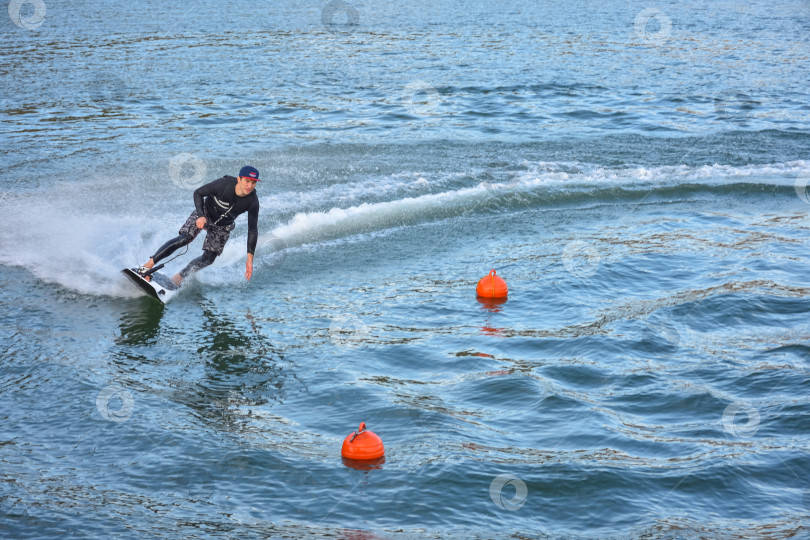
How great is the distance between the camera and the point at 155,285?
42.1ft

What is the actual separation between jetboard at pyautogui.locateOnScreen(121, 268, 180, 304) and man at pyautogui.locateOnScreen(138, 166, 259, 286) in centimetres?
14

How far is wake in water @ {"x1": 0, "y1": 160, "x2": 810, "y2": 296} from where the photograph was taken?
14398 mm

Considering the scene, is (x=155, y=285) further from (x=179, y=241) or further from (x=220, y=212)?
(x=220, y=212)

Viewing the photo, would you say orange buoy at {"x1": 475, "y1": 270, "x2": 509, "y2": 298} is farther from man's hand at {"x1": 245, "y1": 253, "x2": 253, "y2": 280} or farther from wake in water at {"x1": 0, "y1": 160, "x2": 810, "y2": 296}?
wake in water at {"x1": 0, "y1": 160, "x2": 810, "y2": 296}

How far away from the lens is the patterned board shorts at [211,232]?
1295 centimetres

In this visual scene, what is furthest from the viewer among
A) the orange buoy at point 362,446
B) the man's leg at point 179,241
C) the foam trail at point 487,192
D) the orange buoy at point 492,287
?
the foam trail at point 487,192

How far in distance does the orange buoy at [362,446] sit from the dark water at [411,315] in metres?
0.22

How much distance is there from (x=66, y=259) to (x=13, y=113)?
509 inches

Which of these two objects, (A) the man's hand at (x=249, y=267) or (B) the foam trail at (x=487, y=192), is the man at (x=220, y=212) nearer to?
(A) the man's hand at (x=249, y=267)

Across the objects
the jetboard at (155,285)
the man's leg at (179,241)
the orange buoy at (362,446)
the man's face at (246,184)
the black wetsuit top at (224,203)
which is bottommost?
the orange buoy at (362,446)

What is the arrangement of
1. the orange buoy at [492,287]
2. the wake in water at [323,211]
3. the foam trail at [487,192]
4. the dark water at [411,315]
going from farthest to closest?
the foam trail at [487,192], the wake in water at [323,211], the orange buoy at [492,287], the dark water at [411,315]

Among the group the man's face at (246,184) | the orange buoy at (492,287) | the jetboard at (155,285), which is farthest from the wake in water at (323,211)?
the orange buoy at (492,287)

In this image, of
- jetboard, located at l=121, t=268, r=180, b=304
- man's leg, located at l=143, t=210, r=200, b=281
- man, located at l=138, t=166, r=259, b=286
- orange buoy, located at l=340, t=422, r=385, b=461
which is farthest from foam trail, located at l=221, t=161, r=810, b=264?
orange buoy, located at l=340, t=422, r=385, b=461

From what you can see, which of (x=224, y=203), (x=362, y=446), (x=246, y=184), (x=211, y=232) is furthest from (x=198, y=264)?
(x=362, y=446)
